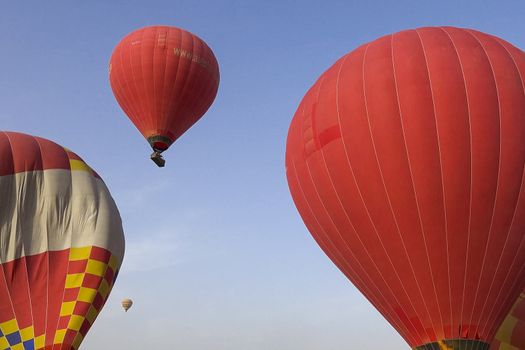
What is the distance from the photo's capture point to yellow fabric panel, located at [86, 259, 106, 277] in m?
12.0

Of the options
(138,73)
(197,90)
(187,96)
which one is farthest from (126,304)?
(138,73)

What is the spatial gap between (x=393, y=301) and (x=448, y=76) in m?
4.52

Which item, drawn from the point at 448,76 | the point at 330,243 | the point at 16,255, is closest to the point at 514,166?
the point at 448,76

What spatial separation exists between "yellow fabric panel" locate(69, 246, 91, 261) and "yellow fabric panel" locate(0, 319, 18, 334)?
60.4 inches

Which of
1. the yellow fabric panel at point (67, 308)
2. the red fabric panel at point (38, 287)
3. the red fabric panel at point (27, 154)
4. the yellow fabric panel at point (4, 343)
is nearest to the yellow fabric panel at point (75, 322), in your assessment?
the yellow fabric panel at point (67, 308)

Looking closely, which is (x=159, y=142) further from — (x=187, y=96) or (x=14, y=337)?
(x=14, y=337)

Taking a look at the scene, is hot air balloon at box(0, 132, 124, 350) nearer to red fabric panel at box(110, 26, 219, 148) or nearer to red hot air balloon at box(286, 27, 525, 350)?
red hot air balloon at box(286, 27, 525, 350)

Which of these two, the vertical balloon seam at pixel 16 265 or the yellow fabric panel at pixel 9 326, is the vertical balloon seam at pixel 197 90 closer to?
the vertical balloon seam at pixel 16 265

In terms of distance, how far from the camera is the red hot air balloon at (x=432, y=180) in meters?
11.2

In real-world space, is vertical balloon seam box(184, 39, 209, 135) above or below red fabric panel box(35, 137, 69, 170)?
above

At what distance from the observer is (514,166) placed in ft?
36.6

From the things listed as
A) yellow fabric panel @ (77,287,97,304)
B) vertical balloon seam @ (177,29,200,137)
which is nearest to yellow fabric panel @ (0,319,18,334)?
yellow fabric panel @ (77,287,97,304)

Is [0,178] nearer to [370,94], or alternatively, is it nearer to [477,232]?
[370,94]

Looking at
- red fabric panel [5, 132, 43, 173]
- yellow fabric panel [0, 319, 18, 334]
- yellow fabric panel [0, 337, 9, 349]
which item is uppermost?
red fabric panel [5, 132, 43, 173]
